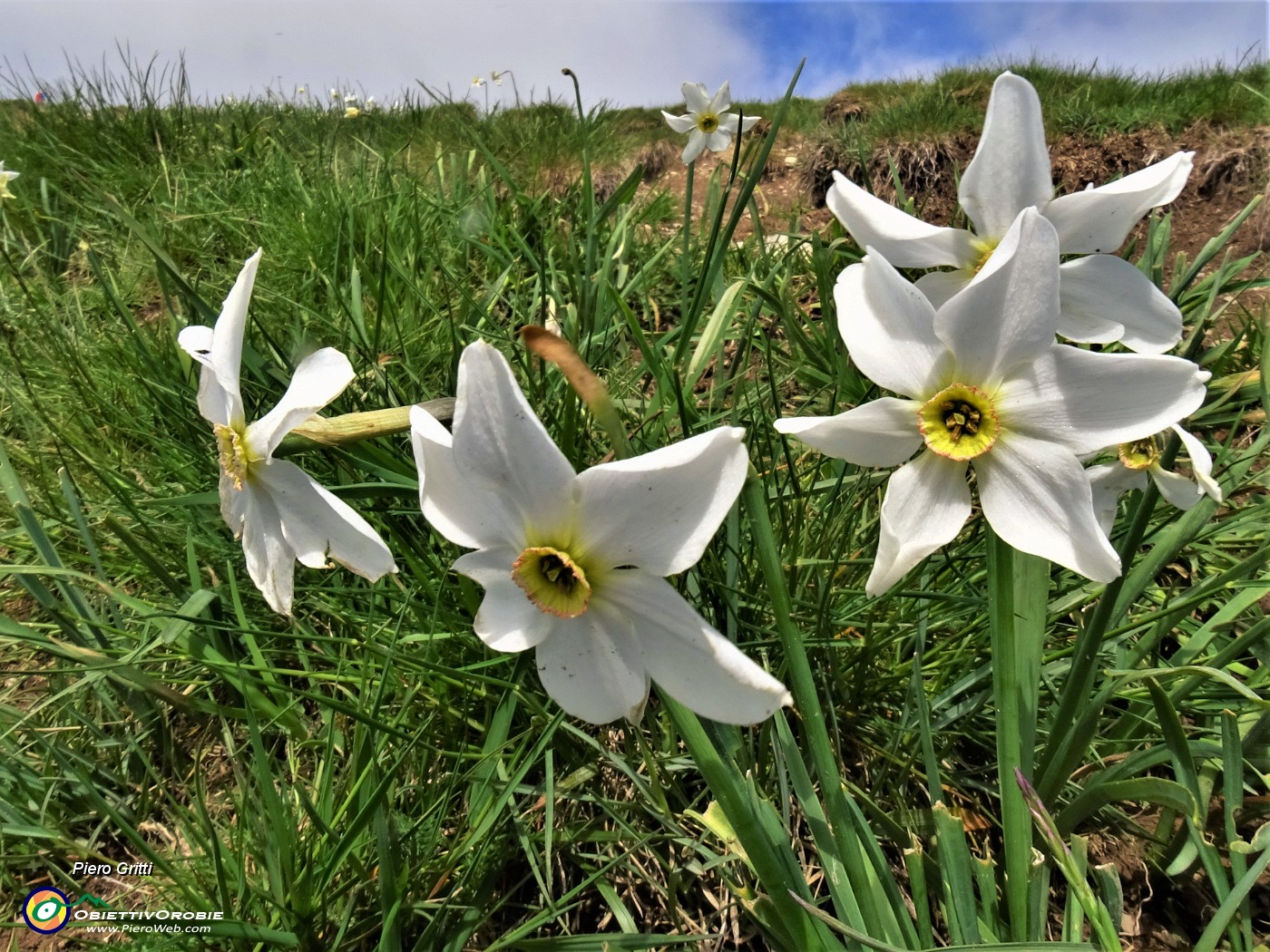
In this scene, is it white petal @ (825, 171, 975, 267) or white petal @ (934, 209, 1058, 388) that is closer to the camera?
white petal @ (934, 209, 1058, 388)

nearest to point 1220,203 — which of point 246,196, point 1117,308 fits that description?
point 1117,308

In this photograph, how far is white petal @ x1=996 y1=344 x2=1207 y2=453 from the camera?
72 cm

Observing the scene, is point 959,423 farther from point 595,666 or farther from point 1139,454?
point 595,666

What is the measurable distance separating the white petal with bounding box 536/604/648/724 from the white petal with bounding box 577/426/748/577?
73mm

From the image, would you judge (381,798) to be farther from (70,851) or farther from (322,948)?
(70,851)

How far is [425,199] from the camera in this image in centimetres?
290

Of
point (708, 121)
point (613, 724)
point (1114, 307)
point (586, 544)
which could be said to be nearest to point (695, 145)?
point (708, 121)

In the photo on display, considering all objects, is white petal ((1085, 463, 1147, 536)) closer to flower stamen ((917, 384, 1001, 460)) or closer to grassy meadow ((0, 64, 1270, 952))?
grassy meadow ((0, 64, 1270, 952))

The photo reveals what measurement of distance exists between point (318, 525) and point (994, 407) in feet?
2.83

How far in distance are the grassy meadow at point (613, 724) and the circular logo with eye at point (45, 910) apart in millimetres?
38

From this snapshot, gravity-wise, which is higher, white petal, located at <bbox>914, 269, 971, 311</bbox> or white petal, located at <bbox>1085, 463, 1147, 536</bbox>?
white petal, located at <bbox>914, 269, 971, 311</bbox>

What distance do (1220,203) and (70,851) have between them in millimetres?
5758

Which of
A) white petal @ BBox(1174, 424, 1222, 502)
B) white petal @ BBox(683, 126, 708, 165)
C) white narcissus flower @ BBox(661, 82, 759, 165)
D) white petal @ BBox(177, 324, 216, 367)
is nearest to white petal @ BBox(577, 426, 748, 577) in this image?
white petal @ BBox(1174, 424, 1222, 502)

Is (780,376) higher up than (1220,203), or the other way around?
(1220,203)
